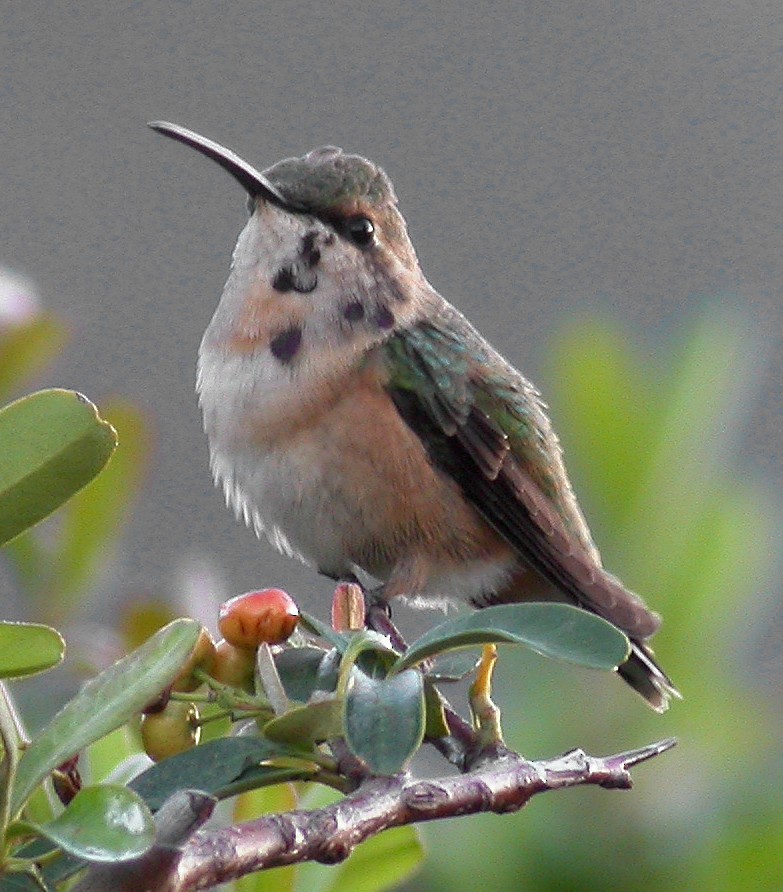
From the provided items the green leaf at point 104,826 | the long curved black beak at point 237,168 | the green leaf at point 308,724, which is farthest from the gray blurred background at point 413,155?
the green leaf at point 104,826

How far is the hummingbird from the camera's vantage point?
3.04 meters

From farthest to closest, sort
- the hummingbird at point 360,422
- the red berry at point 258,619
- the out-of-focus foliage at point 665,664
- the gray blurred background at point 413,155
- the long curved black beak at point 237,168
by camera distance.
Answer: the gray blurred background at point 413,155, the hummingbird at point 360,422, the long curved black beak at point 237,168, the out-of-focus foliage at point 665,664, the red berry at point 258,619

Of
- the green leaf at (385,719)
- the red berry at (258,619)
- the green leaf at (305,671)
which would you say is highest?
the green leaf at (385,719)

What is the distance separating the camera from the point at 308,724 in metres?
1.38

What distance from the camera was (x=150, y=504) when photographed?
20.1 feet

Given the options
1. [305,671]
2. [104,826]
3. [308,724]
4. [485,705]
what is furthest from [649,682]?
[104,826]

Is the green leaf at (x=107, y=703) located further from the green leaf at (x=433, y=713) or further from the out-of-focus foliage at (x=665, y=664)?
the out-of-focus foliage at (x=665, y=664)

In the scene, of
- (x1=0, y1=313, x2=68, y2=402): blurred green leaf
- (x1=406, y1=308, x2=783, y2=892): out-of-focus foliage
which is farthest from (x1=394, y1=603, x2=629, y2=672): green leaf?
(x1=0, y1=313, x2=68, y2=402): blurred green leaf

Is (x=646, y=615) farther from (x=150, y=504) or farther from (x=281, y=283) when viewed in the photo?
(x=150, y=504)

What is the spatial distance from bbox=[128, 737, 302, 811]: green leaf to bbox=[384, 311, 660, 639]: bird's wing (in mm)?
1608

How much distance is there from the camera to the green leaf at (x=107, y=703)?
125 centimetres

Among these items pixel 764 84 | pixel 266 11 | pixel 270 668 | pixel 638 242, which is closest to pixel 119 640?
pixel 270 668

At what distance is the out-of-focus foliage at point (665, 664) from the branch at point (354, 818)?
63cm

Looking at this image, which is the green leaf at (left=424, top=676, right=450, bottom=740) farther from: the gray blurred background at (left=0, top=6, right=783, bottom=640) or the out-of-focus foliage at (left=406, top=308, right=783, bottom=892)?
the gray blurred background at (left=0, top=6, right=783, bottom=640)
